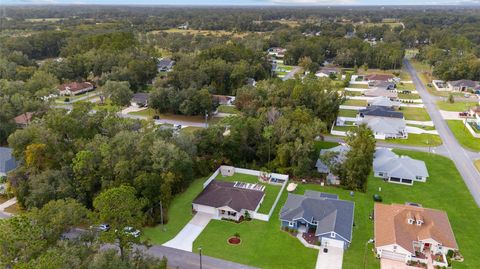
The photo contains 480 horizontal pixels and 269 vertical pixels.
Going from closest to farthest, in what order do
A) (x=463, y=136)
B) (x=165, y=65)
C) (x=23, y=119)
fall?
1. (x=463, y=136)
2. (x=23, y=119)
3. (x=165, y=65)

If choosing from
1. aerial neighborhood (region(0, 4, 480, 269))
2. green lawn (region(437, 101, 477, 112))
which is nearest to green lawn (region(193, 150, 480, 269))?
aerial neighborhood (region(0, 4, 480, 269))

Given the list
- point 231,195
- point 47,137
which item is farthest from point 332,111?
point 47,137

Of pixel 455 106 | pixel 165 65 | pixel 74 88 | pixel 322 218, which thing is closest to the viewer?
pixel 322 218

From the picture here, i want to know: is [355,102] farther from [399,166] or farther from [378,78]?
[399,166]

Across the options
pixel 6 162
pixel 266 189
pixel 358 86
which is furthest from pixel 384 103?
pixel 6 162

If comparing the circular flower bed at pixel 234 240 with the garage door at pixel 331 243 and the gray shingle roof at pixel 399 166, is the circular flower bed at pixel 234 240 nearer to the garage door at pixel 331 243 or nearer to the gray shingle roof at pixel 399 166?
the garage door at pixel 331 243

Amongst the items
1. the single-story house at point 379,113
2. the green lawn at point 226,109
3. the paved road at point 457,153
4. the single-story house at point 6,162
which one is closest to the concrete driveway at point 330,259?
the paved road at point 457,153

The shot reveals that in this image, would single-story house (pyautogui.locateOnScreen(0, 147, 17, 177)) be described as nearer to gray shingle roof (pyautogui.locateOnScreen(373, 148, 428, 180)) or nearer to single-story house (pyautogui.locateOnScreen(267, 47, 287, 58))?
gray shingle roof (pyautogui.locateOnScreen(373, 148, 428, 180))
